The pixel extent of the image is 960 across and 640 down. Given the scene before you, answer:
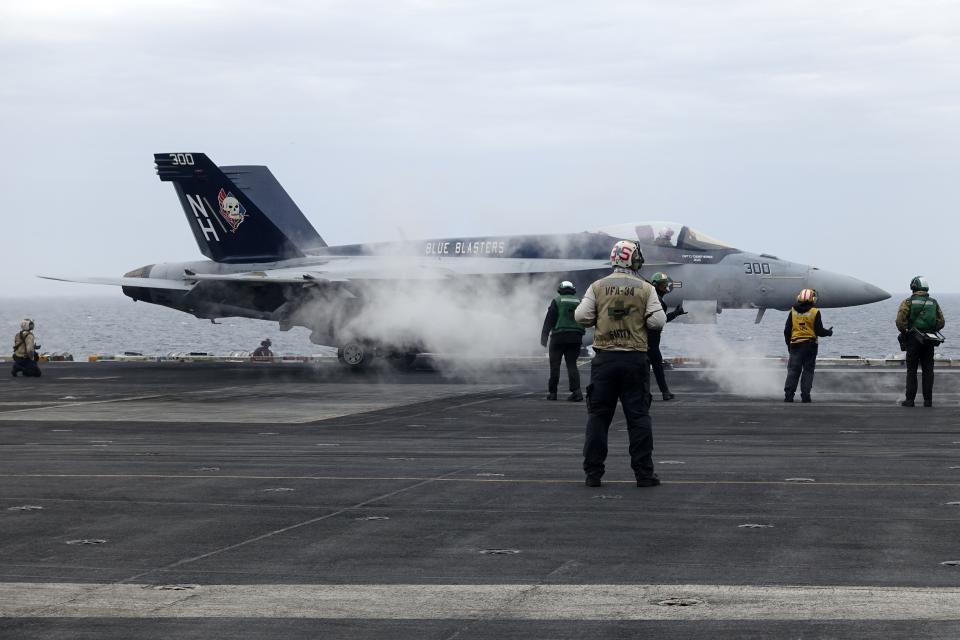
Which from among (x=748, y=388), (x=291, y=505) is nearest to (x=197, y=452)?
(x=291, y=505)

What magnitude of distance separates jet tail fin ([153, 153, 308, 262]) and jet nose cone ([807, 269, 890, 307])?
1476 cm

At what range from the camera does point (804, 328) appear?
19672 mm

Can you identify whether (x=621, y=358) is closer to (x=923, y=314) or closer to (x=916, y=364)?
(x=916, y=364)

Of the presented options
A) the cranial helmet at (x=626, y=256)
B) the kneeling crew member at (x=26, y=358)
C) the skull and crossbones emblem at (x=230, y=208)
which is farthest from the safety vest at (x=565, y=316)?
the kneeling crew member at (x=26, y=358)

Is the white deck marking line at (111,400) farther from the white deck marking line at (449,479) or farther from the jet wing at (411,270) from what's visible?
the white deck marking line at (449,479)

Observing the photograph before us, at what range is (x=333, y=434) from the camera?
14945 millimetres

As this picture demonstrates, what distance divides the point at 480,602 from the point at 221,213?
1087 inches

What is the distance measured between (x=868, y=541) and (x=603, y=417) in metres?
3.26

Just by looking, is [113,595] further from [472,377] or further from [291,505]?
[472,377]

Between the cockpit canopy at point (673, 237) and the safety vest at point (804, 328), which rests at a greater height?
the cockpit canopy at point (673, 237)


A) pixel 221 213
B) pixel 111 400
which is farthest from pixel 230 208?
pixel 111 400

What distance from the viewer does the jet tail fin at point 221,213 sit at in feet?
106

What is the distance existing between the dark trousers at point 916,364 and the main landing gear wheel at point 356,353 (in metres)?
15.0

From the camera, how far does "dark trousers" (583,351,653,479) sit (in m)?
10.1
